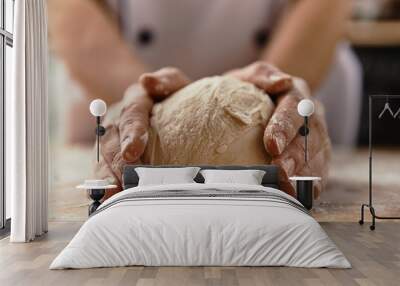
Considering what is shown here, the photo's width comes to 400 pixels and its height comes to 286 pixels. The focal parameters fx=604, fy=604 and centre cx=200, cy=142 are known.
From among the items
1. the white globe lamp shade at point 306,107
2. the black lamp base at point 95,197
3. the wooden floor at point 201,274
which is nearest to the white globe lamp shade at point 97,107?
the black lamp base at point 95,197

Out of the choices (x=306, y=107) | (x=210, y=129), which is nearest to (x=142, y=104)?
(x=210, y=129)

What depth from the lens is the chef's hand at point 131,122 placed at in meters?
5.45

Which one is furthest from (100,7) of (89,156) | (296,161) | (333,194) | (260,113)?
(333,194)

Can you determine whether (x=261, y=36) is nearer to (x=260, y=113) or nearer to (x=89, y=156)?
(x=260, y=113)

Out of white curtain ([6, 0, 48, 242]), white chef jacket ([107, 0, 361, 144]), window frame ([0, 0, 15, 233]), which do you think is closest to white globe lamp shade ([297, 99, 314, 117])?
white chef jacket ([107, 0, 361, 144])

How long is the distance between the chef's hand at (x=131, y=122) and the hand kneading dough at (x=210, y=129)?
0.47ft

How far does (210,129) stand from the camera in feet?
17.9

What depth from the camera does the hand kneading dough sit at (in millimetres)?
5473

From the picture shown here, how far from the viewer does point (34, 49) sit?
4.93m

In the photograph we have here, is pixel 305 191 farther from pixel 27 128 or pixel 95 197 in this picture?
pixel 27 128

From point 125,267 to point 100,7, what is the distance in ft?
10.8

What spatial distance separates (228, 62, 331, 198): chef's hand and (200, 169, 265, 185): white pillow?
A: 1.18 ft

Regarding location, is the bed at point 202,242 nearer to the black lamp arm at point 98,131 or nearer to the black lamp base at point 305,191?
the black lamp base at point 305,191

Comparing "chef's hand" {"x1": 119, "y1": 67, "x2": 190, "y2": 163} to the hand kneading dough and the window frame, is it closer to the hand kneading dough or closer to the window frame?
the hand kneading dough
